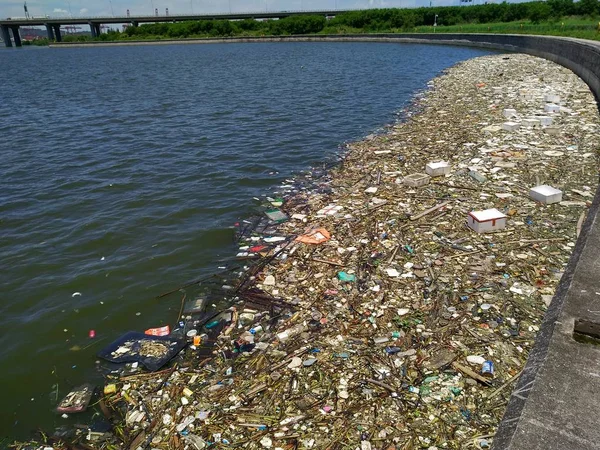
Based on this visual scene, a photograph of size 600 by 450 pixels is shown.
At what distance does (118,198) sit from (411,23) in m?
103

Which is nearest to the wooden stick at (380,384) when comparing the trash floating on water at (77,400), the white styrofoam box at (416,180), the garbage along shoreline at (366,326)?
the garbage along shoreline at (366,326)

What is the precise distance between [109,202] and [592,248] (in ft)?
32.5

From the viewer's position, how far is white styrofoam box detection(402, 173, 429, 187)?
9.54 m

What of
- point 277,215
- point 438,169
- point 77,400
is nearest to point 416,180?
point 438,169

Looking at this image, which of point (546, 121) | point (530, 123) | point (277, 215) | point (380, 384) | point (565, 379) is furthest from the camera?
point (530, 123)

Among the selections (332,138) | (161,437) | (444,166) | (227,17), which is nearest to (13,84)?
(332,138)

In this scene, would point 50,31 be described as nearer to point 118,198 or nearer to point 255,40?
point 255,40

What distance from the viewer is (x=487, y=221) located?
23.3 feet

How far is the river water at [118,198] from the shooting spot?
5657 mm

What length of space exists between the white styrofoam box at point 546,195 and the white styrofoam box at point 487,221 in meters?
1.44

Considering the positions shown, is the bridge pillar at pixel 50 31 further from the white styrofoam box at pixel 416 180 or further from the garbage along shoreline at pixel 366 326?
the white styrofoam box at pixel 416 180

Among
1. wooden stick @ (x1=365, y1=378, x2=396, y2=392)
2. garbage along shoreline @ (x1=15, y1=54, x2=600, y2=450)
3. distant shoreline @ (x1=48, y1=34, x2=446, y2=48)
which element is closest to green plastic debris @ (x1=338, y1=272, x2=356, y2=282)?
garbage along shoreline @ (x1=15, y1=54, x2=600, y2=450)

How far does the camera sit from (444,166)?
10.0 meters

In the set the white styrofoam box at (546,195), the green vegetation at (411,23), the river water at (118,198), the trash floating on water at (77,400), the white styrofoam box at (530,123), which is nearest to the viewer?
the trash floating on water at (77,400)
